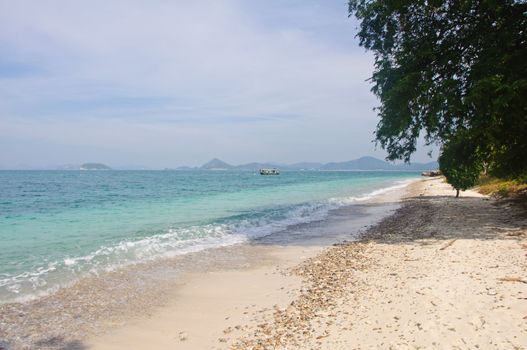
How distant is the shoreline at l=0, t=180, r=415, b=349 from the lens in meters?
7.06

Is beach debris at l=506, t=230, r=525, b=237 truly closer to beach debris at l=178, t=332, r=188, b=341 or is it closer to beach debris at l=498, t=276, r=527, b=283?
beach debris at l=498, t=276, r=527, b=283

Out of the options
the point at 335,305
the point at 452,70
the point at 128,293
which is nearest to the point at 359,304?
the point at 335,305

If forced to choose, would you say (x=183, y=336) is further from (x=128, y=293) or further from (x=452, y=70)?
(x=452, y=70)

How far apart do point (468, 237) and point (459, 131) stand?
13.4ft

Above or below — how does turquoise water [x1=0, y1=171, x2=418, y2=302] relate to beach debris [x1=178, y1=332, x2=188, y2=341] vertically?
below

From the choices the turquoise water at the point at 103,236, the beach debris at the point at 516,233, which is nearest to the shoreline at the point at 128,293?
the turquoise water at the point at 103,236

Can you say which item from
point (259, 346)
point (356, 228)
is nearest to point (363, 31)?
point (356, 228)

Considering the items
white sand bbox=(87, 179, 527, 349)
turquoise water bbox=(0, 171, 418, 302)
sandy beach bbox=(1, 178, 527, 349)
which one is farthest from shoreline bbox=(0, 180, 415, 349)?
turquoise water bbox=(0, 171, 418, 302)

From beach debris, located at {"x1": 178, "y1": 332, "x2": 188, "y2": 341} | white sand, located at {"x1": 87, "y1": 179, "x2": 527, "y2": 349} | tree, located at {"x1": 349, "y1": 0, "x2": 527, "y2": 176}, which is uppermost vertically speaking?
tree, located at {"x1": 349, "y1": 0, "x2": 527, "y2": 176}

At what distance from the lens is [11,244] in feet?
51.8

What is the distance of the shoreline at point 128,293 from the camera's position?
706 centimetres

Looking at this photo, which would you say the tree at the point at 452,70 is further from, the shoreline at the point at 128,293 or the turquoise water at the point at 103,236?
the turquoise water at the point at 103,236

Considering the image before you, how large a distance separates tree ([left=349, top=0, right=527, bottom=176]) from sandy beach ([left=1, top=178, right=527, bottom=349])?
170 inches

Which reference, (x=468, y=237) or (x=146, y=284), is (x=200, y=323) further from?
(x=468, y=237)
